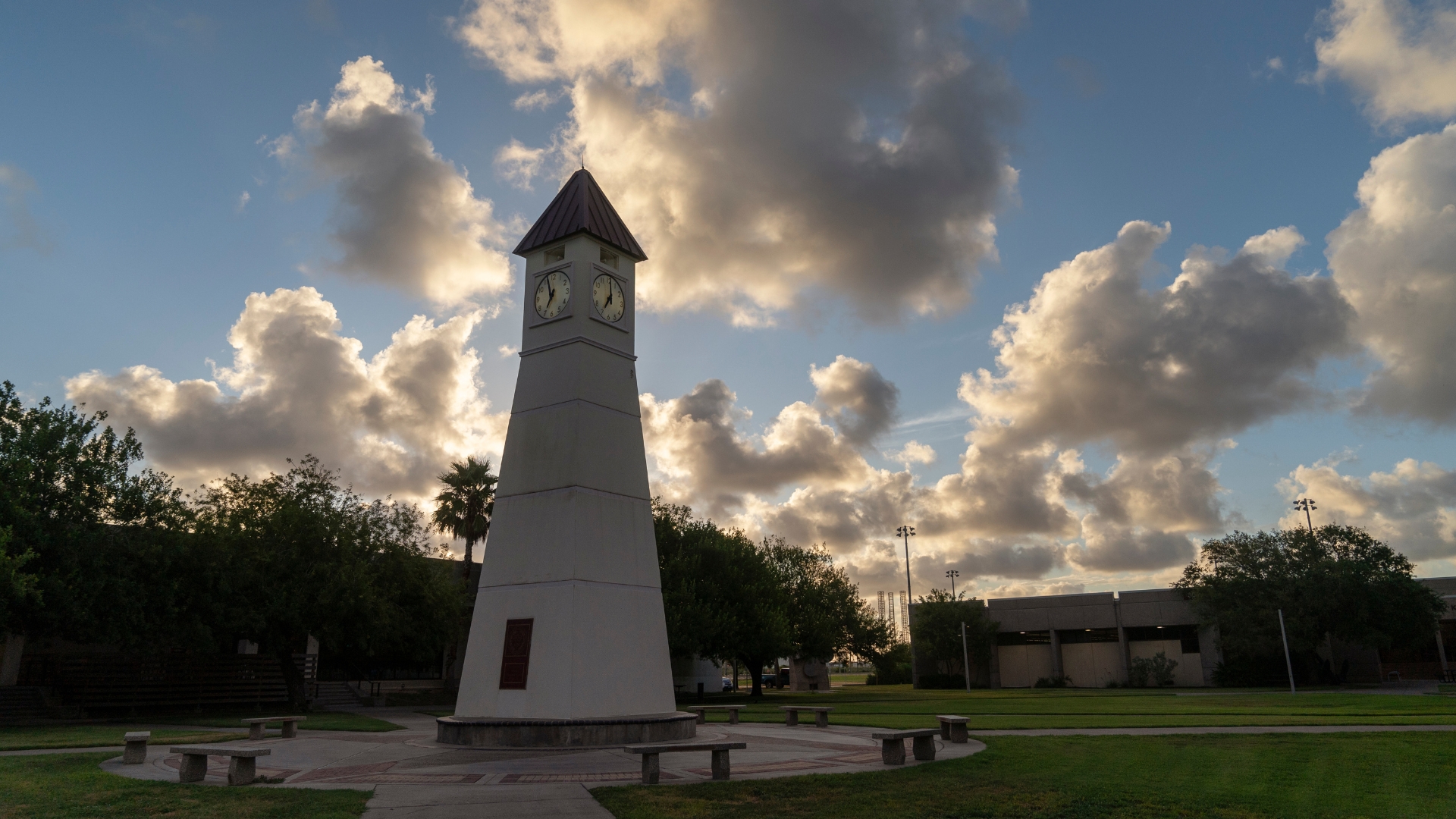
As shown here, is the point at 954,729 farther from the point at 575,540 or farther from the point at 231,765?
the point at 231,765

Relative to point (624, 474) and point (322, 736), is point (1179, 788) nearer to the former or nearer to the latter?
point (624, 474)

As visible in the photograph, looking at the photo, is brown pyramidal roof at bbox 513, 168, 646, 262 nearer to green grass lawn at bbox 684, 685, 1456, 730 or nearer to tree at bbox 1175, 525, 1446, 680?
green grass lawn at bbox 684, 685, 1456, 730

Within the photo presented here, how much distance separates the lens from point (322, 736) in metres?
21.0

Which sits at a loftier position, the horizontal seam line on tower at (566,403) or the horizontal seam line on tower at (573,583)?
the horizontal seam line on tower at (566,403)

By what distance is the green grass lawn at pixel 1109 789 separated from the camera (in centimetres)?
1003

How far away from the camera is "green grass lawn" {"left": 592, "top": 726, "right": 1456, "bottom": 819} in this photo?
32.9 feet

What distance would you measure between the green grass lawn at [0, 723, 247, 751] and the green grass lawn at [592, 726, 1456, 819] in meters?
13.8

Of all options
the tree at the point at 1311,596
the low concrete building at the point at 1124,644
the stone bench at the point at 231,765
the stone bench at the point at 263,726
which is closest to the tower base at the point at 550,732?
the stone bench at the point at 263,726

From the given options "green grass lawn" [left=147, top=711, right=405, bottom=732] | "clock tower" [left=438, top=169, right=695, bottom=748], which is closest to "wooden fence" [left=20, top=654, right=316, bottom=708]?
"green grass lawn" [left=147, top=711, right=405, bottom=732]

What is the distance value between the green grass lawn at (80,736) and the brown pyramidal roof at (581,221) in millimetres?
13281

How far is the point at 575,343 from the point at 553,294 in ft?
5.96

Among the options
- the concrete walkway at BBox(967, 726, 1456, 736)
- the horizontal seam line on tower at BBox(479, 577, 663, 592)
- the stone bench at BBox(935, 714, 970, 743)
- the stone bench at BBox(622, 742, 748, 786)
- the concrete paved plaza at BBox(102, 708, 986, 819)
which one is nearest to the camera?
the concrete paved plaza at BBox(102, 708, 986, 819)

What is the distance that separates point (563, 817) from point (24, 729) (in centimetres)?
2298

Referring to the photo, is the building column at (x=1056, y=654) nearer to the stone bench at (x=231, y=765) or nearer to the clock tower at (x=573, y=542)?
the clock tower at (x=573, y=542)
